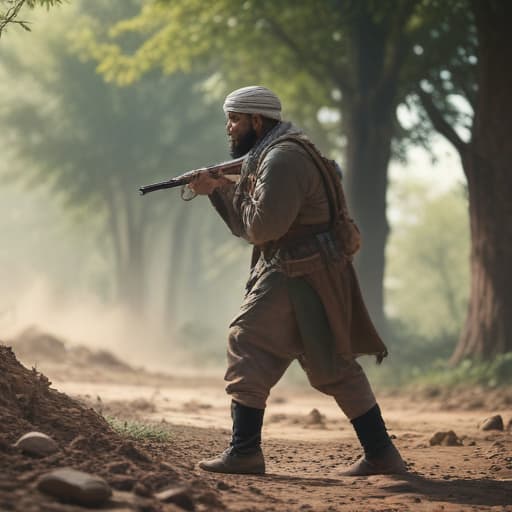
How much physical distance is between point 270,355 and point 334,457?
1491mm

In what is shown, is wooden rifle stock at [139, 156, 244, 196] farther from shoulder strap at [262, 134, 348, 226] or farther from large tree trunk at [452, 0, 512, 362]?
large tree trunk at [452, 0, 512, 362]

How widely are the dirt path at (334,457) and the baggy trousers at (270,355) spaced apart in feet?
1.49

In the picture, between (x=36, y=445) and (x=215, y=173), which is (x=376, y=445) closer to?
(x=215, y=173)

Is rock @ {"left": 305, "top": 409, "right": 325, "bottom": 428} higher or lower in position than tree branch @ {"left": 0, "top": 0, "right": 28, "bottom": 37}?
lower

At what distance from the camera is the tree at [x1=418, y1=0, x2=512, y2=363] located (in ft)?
41.0

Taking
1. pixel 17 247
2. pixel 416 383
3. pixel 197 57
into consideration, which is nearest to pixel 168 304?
pixel 197 57

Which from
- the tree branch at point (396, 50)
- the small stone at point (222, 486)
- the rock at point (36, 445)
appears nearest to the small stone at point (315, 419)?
the small stone at point (222, 486)

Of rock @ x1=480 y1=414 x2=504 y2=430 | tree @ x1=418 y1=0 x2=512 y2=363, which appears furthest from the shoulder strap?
tree @ x1=418 y1=0 x2=512 y2=363

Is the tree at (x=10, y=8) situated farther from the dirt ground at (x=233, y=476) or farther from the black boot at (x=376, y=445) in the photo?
the black boot at (x=376, y=445)

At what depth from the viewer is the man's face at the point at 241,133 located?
5.63 meters

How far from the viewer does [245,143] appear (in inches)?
224

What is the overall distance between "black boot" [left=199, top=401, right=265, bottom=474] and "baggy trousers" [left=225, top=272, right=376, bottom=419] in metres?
0.09

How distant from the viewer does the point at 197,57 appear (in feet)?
67.9

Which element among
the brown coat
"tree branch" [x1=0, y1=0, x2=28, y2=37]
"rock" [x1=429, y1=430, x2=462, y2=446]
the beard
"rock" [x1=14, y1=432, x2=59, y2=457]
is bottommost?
"rock" [x1=14, y1=432, x2=59, y2=457]
